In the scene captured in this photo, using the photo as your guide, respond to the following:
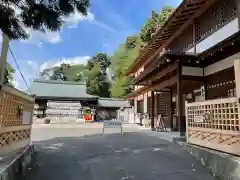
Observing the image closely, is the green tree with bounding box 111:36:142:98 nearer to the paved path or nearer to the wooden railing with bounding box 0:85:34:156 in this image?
the paved path

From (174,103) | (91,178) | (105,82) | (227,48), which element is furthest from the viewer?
(105,82)

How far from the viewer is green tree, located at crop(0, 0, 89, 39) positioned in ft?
11.2

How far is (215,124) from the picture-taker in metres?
5.11

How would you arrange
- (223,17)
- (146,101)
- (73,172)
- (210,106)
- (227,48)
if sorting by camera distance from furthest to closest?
(146,101) < (223,17) < (227,48) < (210,106) < (73,172)

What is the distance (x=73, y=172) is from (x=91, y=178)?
54cm

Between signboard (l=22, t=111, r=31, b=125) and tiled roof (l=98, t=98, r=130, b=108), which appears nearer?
signboard (l=22, t=111, r=31, b=125)

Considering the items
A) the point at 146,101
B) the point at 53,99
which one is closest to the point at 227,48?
the point at 146,101

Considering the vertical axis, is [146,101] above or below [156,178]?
above

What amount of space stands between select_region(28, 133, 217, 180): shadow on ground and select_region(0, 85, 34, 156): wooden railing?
69 cm

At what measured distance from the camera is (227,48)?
678 cm

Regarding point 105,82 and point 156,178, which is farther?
point 105,82

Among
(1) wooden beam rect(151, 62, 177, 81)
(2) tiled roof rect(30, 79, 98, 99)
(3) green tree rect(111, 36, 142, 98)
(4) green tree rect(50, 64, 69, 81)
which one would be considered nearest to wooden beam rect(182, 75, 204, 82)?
(1) wooden beam rect(151, 62, 177, 81)

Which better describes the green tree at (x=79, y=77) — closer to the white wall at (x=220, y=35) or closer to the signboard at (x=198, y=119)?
the white wall at (x=220, y=35)

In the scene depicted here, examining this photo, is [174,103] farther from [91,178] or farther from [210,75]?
[91,178]
